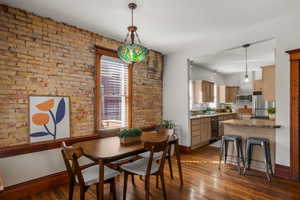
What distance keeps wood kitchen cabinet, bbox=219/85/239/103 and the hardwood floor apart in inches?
200

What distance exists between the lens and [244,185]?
2797 millimetres

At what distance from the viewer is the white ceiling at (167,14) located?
2545mm

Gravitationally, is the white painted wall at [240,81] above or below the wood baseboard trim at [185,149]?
above

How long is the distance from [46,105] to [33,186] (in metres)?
1.28

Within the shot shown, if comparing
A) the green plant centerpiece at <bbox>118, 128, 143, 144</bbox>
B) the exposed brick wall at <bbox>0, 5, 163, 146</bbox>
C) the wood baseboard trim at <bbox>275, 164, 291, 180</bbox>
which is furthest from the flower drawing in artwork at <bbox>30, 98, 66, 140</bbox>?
the wood baseboard trim at <bbox>275, 164, 291, 180</bbox>

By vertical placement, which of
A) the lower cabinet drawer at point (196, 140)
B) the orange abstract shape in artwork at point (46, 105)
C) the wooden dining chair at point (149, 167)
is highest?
the orange abstract shape in artwork at point (46, 105)

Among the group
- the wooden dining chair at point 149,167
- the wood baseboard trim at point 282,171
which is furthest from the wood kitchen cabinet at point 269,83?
the wooden dining chair at point 149,167

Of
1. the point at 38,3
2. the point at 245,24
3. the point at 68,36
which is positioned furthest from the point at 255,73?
the point at 38,3

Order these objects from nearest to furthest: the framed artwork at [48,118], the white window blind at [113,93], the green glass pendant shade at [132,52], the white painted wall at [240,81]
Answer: the green glass pendant shade at [132,52] < the framed artwork at [48,118] < the white window blind at [113,93] < the white painted wall at [240,81]

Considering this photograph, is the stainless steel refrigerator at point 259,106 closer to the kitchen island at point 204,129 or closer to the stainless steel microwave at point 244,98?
the stainless steel microwave at point 244,98

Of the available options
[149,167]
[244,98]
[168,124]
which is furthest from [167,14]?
[244,98]

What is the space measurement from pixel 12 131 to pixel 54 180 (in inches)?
41.2

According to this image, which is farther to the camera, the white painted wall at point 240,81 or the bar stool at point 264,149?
the white painted wall at point 240,81

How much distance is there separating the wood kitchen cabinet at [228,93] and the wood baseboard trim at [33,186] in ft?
23.1
